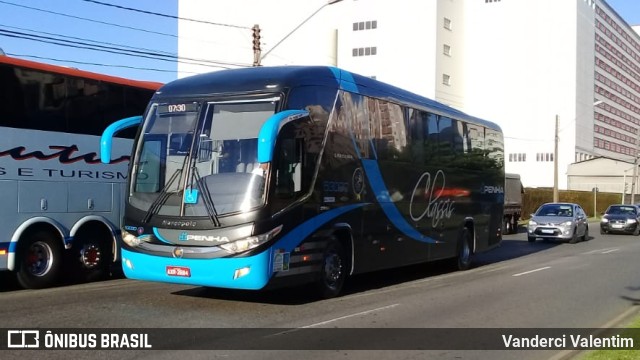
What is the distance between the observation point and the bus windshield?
9617 millimetres

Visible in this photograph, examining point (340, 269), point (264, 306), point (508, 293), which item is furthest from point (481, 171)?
point (264, 306)

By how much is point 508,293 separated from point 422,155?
337 cm

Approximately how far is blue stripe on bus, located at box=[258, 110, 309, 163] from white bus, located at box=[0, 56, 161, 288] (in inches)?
186

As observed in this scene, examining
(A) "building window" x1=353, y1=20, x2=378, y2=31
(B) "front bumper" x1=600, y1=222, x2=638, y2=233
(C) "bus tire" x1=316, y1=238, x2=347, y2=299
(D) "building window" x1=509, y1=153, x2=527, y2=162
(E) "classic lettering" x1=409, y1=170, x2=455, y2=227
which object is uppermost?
(A) "building window" x1=353, y1=20, x2=378, y2=31

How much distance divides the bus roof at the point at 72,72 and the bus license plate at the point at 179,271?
482 centimetres

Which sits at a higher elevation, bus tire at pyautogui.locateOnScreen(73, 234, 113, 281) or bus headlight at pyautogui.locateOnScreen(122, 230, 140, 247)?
bus headlight at pyautogui.locateOnScreen(122, 230, 140, 247)

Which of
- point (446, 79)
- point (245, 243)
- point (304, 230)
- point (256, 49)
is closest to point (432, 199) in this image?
point (304, 230)

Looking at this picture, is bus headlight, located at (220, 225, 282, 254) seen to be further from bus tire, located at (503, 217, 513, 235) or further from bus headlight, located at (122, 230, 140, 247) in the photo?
bus tire, located at (503, 217, 513, 235)

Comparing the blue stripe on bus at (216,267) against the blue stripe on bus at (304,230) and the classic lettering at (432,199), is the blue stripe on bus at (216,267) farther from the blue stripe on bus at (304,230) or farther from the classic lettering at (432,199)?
the classic lettering at (432,199)

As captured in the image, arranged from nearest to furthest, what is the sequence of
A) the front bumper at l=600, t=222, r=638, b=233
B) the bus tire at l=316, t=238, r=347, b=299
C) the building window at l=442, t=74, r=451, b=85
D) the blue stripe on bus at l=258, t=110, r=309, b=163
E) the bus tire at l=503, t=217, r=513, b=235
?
the blue stripe on bus at l=258, t=110, r=309, b=163
the bus tire at l=316, t=238, r=347, b=299
the front bumper at l=600, t=222, r=638, b=233
the bus tire at l=503, t=217, r=513, b=235
the building window at l=442, t=74, r=451, b=85

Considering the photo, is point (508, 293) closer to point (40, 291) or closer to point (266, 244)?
point (266, 244)

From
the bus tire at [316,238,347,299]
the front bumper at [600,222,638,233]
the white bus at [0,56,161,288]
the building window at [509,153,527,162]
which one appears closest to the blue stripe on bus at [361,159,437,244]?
the bus tire at [316,238,347,299]

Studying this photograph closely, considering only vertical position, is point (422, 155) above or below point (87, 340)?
above

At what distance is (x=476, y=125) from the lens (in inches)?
703
